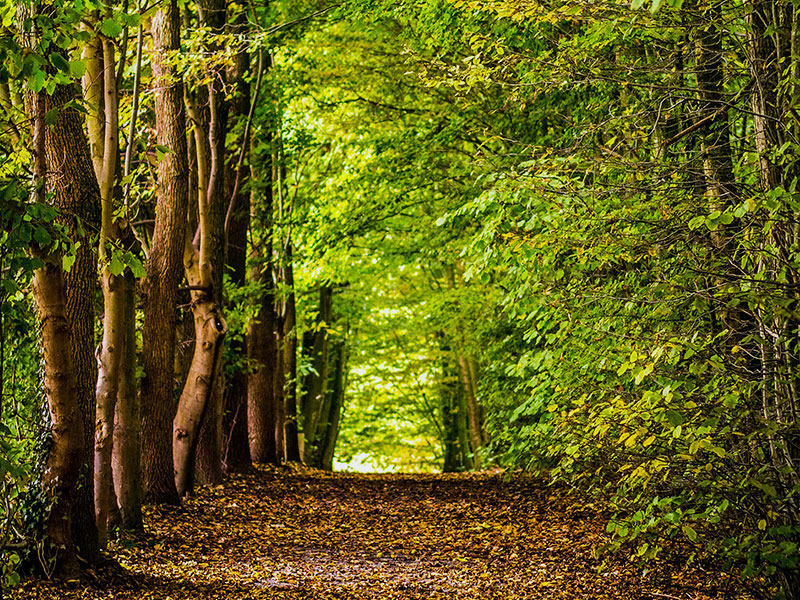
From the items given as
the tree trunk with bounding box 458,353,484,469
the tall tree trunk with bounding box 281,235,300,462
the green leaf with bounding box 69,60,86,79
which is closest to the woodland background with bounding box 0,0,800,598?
the green leaf with bounding box 69,60,86,79

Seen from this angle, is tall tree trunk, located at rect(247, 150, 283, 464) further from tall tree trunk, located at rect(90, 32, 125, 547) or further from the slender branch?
tall tree trunk, located at rect(90, 32, 125, 547)

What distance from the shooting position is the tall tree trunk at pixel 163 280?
9852mm

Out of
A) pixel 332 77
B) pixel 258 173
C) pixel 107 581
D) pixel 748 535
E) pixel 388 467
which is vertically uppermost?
pixel 332 77

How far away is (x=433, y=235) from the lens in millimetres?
14570

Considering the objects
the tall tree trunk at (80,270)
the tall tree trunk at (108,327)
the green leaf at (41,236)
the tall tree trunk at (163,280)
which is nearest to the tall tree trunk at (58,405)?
the tall tree trunk at (80,270)

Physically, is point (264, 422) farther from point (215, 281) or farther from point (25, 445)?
point (25, 445)

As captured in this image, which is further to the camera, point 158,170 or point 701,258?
point 158,170

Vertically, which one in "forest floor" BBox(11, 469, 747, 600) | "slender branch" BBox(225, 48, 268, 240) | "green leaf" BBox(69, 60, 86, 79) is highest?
"slender branch" BBox(225, 48, 268, 240)

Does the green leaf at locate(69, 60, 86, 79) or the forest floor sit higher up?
the green leaf at locate(69, 60, 86, 79)

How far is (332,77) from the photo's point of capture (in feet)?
47.0

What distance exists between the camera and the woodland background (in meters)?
4.55

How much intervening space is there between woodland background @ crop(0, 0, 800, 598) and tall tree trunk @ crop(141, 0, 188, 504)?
4 cm

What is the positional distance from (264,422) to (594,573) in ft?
29.7

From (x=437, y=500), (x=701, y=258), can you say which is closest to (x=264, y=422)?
(x=437, y=500)
